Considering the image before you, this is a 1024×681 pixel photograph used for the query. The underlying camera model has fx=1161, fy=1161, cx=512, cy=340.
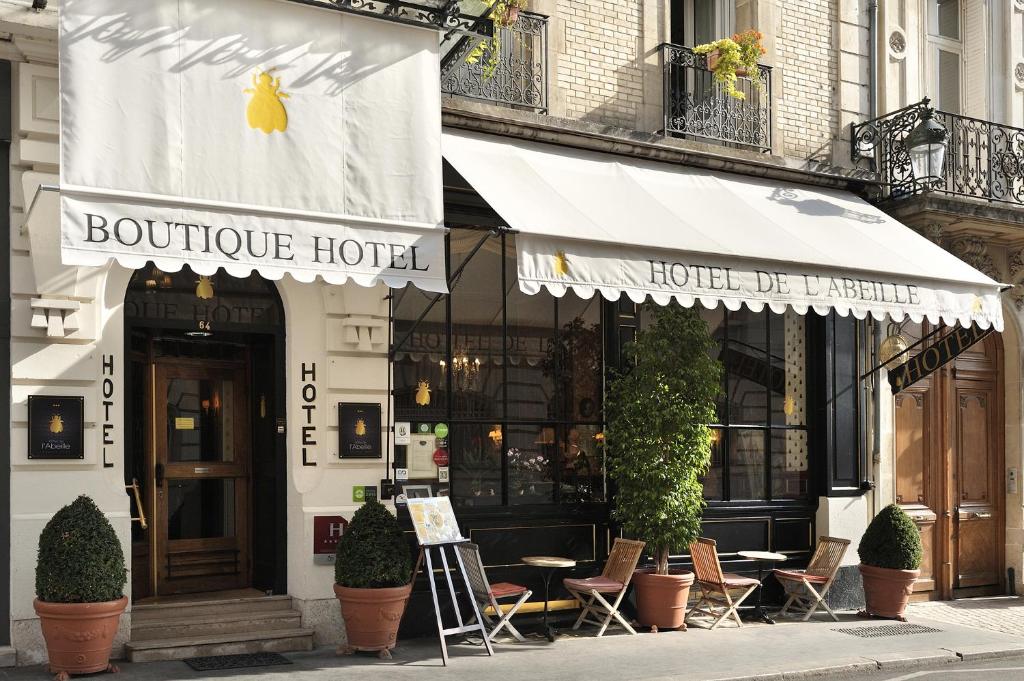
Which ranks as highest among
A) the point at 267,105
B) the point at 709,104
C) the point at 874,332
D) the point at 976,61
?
the point at 976,61

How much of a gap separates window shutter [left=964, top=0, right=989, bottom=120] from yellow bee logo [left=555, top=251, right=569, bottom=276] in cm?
802

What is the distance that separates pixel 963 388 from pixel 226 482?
8852mm

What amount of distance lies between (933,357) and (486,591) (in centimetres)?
599

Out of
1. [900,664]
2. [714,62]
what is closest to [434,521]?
[900,664]

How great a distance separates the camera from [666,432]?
10805 millimetres

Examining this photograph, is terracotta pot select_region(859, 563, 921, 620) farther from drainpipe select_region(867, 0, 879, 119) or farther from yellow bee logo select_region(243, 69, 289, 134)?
yellow bee logo select_region(243, 69, 289, 134)

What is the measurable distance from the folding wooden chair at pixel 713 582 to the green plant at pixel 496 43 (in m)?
4.92

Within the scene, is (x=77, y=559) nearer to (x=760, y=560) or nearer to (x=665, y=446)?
(x=665, y=446)

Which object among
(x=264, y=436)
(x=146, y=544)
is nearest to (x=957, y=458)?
(x=264, y=436)

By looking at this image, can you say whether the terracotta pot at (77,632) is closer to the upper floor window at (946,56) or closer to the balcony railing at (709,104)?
the balcony railing at (709,104)

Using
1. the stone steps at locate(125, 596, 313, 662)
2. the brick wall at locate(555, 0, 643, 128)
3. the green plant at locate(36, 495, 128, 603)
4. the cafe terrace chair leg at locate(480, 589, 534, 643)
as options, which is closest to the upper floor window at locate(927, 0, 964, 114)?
the brick wall at locate(555, 0, 643, 128)

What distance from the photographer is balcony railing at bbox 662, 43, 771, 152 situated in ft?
40.5

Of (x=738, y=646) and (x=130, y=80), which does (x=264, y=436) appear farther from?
(x=738, y=646)

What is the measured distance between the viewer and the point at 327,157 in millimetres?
8609
